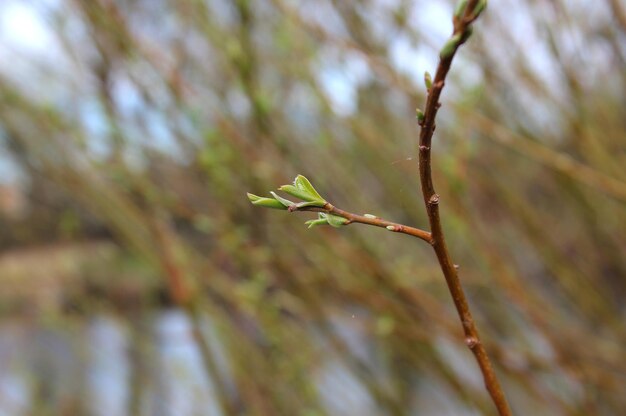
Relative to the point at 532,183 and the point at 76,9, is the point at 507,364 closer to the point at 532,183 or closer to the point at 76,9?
the point at 76,9

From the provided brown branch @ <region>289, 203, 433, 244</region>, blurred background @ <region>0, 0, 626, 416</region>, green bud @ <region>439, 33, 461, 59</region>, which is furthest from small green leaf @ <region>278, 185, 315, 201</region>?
blurred background @ <region>0, 0, 626, 416</region>

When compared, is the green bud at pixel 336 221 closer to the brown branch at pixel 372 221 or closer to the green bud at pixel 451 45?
the brown branch at pixel 372 221

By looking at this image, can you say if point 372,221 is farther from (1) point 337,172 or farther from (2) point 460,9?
(1) point 337,172

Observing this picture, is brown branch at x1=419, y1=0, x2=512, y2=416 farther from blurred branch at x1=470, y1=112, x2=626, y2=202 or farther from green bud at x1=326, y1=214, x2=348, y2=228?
blurred branch at x1=470, y1=112, x2=626, y2=202

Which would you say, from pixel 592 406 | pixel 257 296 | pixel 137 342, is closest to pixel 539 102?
pixel 592 406

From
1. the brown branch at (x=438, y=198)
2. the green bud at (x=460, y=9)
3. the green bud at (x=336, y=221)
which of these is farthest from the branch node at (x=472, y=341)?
the green bud at (x=460, y=9)

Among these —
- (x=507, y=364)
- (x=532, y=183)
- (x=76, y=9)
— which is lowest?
(x=507, y=364)

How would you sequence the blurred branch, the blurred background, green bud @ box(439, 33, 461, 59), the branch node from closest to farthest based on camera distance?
green bud @ box(439, 33, 461, 59), the branch node, the blurred branch, the blurred background
